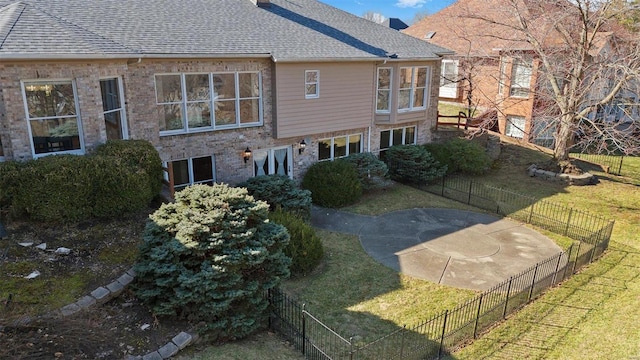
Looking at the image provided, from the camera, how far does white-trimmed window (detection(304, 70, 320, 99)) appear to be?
16642 mm

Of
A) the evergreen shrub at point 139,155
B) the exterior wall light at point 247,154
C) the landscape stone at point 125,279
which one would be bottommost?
the landscape stone at point 125,279

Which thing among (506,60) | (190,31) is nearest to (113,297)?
(190,31)

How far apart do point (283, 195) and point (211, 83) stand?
4.66 meters

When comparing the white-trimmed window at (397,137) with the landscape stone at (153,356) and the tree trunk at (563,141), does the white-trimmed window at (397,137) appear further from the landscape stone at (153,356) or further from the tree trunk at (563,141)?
the landscape stone at (153,356)

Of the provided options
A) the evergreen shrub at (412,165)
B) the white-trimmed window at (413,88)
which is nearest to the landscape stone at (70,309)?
the evergreen shrub at (412,165)

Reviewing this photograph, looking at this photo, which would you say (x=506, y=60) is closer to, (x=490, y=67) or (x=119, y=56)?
(x=490, y=67)

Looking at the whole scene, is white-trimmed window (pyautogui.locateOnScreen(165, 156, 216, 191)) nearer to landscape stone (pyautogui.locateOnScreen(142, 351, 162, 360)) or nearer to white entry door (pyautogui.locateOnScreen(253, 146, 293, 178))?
white entry door (pyautogui.locateOnScreen(253, 146, 293, 178))

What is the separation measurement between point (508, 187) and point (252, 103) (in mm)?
12225

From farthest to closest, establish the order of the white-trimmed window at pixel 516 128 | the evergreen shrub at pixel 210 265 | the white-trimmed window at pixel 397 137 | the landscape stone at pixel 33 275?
the white-trimmed window at pixel 516 128 → the white-trimmed window at pixel 397 137 → the landscape stone at pixel 33 275 → the evergreen shrub at pixel 210 265

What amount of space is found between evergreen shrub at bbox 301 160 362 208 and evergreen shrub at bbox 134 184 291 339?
734cm

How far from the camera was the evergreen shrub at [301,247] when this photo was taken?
37.2 feet

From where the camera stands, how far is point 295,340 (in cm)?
871

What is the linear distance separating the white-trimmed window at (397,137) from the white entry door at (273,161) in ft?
17.8

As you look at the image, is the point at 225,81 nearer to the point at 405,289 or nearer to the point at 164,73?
the point at 164,73
